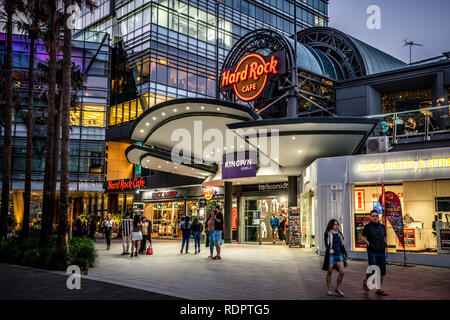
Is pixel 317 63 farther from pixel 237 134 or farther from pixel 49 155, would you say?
pixel 49 155

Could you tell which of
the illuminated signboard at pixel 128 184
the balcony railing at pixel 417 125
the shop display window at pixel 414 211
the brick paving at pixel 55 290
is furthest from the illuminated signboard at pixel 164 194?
the brick paving at pixel 55 290

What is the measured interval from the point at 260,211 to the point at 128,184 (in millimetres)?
15562

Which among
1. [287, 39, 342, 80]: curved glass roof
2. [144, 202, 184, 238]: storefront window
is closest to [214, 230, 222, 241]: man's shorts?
[287, 39, 342, 80]: curved glass roof

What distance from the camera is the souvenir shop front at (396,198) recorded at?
14.0 metres

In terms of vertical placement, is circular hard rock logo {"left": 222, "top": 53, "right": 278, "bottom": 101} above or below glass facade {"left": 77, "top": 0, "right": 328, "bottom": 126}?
below

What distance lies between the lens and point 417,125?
54.9 feet

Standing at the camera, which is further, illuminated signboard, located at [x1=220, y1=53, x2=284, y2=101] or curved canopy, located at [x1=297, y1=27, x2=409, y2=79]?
curved canopy, located at [x1=297, y1=27, x2=409, y2=79]

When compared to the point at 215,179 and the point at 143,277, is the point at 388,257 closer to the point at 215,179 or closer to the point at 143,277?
the point at 143,277

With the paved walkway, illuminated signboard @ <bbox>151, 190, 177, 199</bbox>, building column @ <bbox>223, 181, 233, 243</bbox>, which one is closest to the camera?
the paved walkway

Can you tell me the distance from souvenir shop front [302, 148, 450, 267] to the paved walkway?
1156 millimetres

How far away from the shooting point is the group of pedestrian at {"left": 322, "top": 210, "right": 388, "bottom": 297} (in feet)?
28.3

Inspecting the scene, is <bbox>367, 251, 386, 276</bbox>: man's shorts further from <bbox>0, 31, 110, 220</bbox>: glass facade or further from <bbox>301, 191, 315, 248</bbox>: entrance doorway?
<bbox>0, 31, 110, 220</bbox>: glass facade
